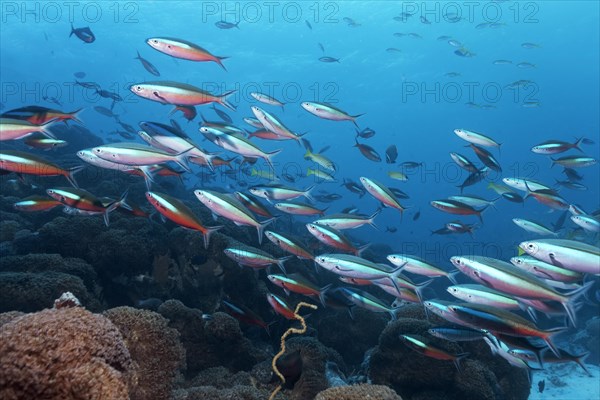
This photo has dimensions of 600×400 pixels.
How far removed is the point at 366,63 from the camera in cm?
5453

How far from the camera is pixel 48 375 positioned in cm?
197

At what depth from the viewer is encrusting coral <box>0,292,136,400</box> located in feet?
6.32

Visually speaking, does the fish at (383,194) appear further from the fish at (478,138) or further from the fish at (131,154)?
the fish at (131,154)

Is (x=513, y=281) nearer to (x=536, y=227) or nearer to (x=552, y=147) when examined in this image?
(x=536, y=227)

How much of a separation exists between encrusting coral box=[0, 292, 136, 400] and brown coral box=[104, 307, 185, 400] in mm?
→ 1457

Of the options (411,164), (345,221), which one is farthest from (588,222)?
(411,164)

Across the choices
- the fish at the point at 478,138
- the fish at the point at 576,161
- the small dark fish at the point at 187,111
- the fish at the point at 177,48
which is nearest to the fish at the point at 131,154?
the small dark fish at the point at 187,111

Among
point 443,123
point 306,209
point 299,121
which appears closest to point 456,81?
point 443,123

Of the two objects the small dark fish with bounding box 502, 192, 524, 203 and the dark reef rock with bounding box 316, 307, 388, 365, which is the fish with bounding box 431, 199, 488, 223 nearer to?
the small dark fish with bounding box 502, 192, 524, 203

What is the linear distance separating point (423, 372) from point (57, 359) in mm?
5517

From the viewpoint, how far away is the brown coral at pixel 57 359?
1.93 meters

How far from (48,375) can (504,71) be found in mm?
71012

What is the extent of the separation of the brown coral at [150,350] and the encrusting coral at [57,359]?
1.46 metres

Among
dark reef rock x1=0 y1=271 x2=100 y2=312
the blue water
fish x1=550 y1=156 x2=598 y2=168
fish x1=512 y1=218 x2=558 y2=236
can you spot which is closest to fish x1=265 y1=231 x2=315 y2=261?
dark reef rock x1=0 y1=271 x2=100 y2=312
